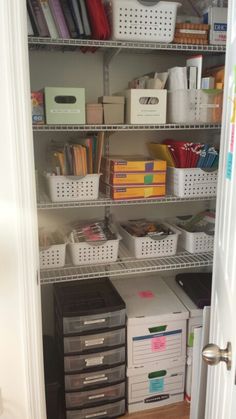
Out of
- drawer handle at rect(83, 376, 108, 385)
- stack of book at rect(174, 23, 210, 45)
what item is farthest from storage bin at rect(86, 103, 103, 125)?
drawer handle at rect(83, 376, 108, 385)

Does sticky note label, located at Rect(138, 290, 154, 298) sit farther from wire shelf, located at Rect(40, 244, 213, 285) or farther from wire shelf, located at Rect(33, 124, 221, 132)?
wire shelf, located at Rect(33, 124, 221, 132)

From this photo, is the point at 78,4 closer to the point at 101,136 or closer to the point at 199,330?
the point at 101,136

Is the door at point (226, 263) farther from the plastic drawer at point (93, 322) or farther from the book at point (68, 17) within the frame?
the book at point (68, 17)

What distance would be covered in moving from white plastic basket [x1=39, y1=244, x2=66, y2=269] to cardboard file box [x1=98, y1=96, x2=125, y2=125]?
620mm

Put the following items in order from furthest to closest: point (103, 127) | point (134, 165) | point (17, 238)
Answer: point (134, 165), point (103, 127), point (17, 238)

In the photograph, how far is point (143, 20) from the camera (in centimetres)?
157

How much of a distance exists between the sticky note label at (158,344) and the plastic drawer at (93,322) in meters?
0.21

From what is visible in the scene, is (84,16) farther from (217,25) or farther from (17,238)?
(17,238)

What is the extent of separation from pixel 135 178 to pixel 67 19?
74 centimetres

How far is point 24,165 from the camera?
1268mm

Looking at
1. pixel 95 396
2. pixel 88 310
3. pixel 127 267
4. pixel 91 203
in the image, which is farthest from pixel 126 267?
pixel 95 396

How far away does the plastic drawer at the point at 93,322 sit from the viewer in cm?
171

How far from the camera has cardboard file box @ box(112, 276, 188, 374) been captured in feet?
6.02

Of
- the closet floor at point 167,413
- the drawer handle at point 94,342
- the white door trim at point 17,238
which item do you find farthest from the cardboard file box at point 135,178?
the closet floor at point 167,413
